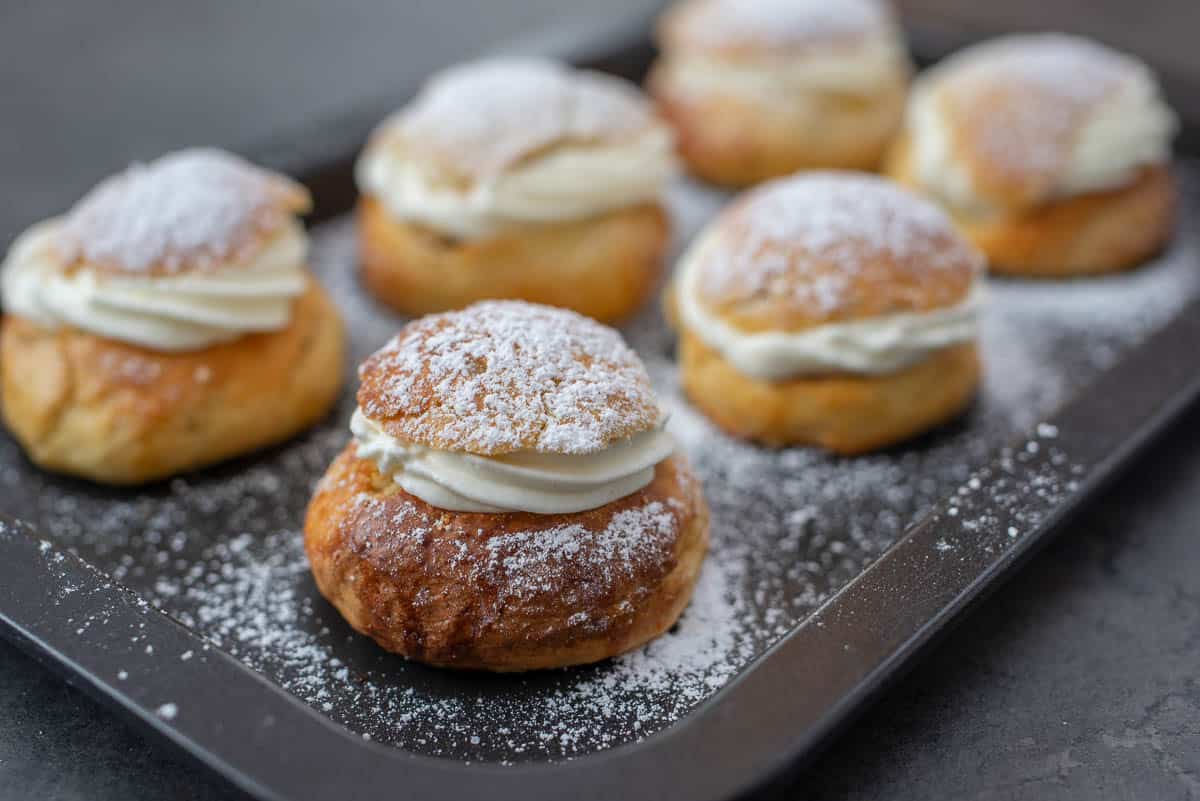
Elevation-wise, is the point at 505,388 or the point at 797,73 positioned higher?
the point at 505,388

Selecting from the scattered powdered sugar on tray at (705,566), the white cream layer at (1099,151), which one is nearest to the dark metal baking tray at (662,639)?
the scattered powdered sugar on tray at (705,566)

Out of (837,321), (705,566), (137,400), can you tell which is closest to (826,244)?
(837,321)

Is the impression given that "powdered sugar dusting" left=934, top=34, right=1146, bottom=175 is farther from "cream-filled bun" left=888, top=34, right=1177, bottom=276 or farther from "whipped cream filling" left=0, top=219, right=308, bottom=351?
"whipped cream filling" left=0, top=219, right=308, bottom=351

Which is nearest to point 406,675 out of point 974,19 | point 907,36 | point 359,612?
point 359,612

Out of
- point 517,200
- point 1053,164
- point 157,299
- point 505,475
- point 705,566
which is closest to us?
point 505,475

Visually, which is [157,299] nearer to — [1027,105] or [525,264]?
[525,264]

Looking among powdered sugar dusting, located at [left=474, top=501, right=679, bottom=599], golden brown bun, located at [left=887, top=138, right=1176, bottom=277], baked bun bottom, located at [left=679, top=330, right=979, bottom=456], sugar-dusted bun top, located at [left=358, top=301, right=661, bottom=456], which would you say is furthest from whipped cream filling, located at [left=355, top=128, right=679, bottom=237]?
powdered sugar dusting, located at [left=474, top=501, right=679, bottom=599]
